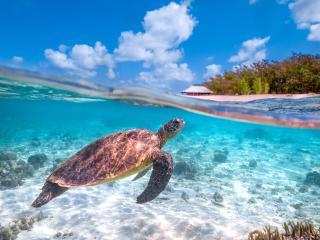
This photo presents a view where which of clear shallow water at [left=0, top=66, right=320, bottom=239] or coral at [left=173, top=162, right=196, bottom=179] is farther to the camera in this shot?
coral at [left=173, top=162, right=196, bottom=179]

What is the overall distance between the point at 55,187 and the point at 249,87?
1038 cm

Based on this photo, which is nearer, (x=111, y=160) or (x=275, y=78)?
(x=111, y=160)

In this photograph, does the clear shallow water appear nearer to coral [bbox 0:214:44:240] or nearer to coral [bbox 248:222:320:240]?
coral [bbox 0:214:44:240]

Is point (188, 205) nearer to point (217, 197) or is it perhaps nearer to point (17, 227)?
point (217, 197)

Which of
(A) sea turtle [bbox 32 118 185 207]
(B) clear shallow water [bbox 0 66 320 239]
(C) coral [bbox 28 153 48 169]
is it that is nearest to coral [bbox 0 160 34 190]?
(B) clear shallow water [bbox 0 66 320 239]

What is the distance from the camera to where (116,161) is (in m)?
7.65

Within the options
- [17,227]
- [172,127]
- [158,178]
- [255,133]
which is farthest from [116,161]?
[255,133]

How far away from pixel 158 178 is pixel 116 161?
140 centimetres

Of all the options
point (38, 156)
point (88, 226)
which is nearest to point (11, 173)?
point (38, 156)

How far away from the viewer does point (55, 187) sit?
26.9 feet

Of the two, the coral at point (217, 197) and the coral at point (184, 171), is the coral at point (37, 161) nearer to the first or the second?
the coral at point (184, 171)

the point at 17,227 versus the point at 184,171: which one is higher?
the point at 17,227

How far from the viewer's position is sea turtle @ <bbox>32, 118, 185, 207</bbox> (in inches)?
291

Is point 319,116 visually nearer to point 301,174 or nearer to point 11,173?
point 301,174
